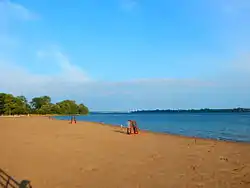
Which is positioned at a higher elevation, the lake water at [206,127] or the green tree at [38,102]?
the green tree at [38,102]

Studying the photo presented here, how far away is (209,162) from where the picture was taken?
13742mm

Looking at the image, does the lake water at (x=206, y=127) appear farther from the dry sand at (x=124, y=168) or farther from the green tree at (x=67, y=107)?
the green tree at (x=67, y=107)

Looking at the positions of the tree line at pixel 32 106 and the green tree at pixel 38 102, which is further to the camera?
the green tree at pixel 38 102

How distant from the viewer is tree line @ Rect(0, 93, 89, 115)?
134m

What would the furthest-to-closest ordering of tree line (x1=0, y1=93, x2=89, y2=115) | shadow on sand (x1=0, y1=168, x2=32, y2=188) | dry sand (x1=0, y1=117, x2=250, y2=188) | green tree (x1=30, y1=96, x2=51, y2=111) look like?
1. green tree (x1=30, y1=96, x2=51, y2=111)
2. tree line (x1=0, y1=93, x2=89, y2=115)
3. dry sand (x1=0, y1=117, x2=250, y2=188)
4. shadow on sand (x1=0, y1=168, x2=32, y2=188)

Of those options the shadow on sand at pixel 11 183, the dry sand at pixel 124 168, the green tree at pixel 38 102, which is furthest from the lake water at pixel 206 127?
the green tree at pixel 38 102

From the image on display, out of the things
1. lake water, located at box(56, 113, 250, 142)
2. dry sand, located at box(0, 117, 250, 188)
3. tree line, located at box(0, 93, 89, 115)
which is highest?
tree line, located at box(0, 93, 89, 115)

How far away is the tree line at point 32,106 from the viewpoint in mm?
134250

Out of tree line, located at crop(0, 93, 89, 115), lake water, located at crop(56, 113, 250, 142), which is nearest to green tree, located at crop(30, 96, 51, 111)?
tree line, located at crop(0, 93, 89, 115)

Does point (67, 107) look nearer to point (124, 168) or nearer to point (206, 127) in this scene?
point (206, 127)

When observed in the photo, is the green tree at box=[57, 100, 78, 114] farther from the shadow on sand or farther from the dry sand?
the shadow on sand

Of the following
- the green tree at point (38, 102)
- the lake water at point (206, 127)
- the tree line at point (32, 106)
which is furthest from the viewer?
the green tree at point (38, 102)

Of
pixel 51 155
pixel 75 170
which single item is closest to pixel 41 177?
pixel 75 170

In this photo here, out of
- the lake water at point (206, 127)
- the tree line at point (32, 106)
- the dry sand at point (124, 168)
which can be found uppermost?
the tree line at point (32, 106)
